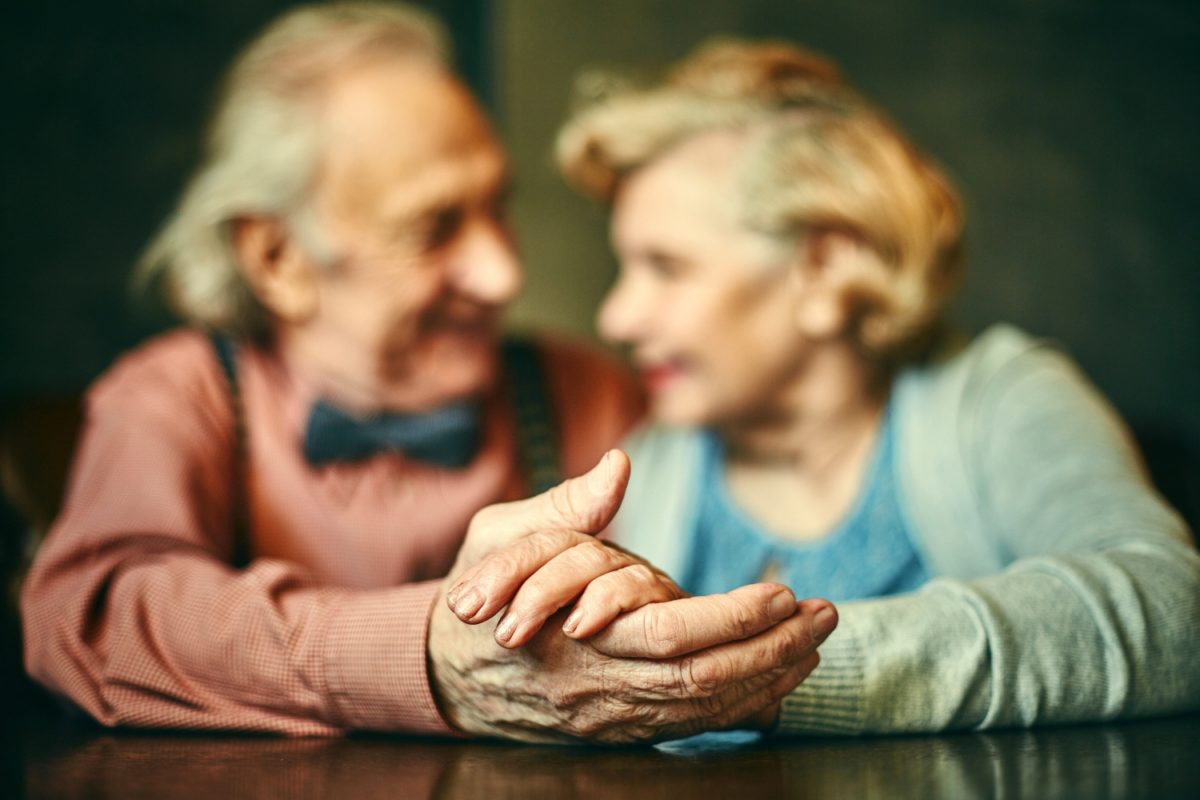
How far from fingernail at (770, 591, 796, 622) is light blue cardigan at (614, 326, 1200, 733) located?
11 centimetres

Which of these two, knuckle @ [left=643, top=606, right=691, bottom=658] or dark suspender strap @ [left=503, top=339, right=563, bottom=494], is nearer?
knuckle @ [left=643, top=606, right=691, bottom=658]

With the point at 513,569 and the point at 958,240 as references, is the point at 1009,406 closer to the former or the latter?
the point at 958,240

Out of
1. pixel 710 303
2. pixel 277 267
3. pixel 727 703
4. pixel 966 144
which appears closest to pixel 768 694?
pixel 727 703

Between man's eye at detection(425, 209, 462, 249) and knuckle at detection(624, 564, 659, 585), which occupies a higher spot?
man's eye at detection(425, 209, 462, 249)

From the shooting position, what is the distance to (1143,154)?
6.61ft

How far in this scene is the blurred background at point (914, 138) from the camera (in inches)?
76.2

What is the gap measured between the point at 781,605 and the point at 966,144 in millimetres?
1475

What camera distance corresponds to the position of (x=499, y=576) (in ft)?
2.52

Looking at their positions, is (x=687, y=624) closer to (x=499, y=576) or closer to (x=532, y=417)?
(x=499, y=576)

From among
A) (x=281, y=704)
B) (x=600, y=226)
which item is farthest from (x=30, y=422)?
(x=600, y=226)

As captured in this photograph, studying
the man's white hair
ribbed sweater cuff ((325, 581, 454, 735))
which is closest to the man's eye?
the man's white hair

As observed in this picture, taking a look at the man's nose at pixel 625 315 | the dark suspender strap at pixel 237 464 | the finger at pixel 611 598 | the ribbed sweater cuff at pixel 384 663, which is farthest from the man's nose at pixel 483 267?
the finger at pixel 611 598

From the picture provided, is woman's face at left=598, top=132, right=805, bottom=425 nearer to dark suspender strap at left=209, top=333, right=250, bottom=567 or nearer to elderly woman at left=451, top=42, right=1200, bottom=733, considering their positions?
elderly woman at left=451, top=42, right=1200, bottom=733

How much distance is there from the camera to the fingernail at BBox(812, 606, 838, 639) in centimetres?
81
